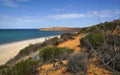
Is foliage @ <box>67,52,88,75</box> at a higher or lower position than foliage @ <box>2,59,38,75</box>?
higher

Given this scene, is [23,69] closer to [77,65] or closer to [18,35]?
[77,65]

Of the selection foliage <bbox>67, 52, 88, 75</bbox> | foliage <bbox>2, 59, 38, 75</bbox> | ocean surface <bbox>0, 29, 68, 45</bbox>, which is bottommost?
ocean surface <bbox>0, 29, 68, 45</bbox>

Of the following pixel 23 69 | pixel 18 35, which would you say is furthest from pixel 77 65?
pixel 18 35

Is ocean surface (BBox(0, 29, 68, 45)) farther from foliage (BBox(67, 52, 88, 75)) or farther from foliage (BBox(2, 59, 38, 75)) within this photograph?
foliage (BBox(67, 52, 88, 75))

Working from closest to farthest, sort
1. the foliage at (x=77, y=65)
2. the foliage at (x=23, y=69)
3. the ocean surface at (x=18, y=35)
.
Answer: the foliage at (x=77, y=65)
the foliage at (x=23, y=69)
the ocean surface at (x=18, y=35)

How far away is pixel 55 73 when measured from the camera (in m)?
5.95

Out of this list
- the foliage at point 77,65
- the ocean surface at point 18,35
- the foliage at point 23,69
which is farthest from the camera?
the ocean surface at point 18,35

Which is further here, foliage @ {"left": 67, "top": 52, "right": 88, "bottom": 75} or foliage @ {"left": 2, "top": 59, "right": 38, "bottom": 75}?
foliage @ {"left": 2, "top": 59, "right": 38, "bottom": 75}

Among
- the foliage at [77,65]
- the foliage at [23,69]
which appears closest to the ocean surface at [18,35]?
the foliage at [23,69]

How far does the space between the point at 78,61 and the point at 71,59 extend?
257 mm

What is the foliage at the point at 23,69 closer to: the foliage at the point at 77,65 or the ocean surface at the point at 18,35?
the foliage at the point at 77,65

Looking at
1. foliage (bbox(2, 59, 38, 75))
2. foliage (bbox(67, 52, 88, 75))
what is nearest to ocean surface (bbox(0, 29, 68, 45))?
foliage (bbox(2, 59, 38, 75))

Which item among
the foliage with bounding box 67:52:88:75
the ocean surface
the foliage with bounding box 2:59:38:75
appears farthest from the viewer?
the ocean surface

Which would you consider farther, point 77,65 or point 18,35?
point 18,35
